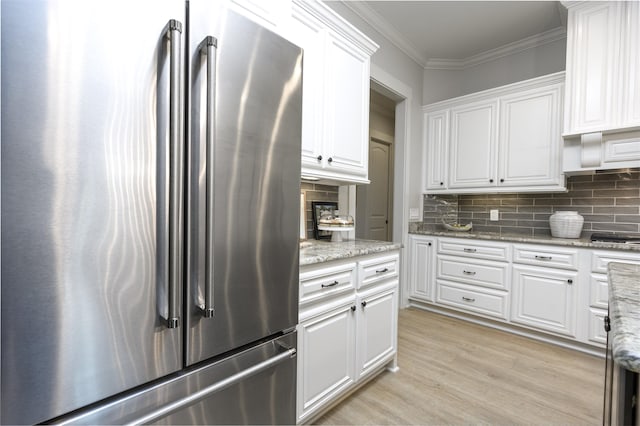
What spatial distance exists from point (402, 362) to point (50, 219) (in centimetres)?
226

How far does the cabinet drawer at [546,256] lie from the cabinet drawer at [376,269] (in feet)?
4.62

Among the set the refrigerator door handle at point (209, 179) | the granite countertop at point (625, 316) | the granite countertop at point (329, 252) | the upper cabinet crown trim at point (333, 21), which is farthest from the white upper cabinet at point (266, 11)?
the granite countertop at point (625, 316)

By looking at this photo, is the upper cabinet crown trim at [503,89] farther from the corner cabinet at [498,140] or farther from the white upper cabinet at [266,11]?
the white upper cabinet at [266,11]

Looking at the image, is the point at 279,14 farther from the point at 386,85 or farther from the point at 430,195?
the point at 430,195

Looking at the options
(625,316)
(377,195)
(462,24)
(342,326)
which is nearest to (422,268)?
(377,195)

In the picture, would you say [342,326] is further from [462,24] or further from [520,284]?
[462,24]

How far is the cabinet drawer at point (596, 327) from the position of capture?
231 cm

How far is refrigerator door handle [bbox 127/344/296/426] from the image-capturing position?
0.80 m

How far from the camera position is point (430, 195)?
364 centimetres

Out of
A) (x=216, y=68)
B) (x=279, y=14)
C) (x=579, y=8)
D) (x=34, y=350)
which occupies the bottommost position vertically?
(x=34, y=350)

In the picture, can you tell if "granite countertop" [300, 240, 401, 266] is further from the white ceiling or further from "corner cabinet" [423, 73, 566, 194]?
the white ceiling

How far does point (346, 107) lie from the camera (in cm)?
202

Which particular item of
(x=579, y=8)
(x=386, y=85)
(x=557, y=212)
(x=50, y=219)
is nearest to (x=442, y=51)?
(x=386, y=85)

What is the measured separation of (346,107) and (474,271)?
6.85ft
